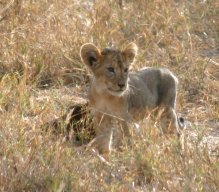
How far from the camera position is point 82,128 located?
5.06 meters

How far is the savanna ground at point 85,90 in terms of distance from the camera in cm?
344

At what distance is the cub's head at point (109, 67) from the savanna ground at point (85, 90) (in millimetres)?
440

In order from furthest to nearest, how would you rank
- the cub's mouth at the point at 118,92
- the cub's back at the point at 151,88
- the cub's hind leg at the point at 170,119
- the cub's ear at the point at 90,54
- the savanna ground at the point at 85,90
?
the cub's hind leg at the point at 170,119 < the cub's back at the point at 151,88 < the cub's ear at the point at 90,54 < the cub's mouth at the point at 118,92 < the savanna ground at the point at 85,90

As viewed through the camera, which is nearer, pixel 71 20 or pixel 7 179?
pixel 7 179

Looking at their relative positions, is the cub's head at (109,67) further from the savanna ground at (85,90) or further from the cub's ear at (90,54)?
the savanna ground at (85,90)

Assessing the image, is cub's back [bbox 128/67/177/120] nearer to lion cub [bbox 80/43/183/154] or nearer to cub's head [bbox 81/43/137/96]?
lion cub [bbox 80/43/183/154]

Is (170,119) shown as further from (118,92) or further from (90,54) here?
(90,54)

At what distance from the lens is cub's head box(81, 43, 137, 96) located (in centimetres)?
465

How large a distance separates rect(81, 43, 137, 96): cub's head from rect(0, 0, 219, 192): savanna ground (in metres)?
0.44

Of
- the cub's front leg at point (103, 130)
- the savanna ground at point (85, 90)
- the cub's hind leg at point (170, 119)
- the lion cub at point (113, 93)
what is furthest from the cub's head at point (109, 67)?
the cub's hind leg at point (170, 119)

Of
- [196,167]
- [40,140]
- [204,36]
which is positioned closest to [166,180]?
[196,167]

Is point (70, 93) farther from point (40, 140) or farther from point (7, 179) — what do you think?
point (7, 179)

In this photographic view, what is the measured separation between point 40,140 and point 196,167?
4.15ft

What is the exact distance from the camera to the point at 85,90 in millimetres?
6223
